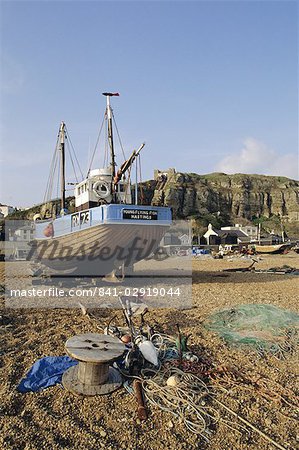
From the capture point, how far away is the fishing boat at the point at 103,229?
1359cm

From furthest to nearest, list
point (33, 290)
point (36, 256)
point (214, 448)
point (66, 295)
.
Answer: point (36, 256) → point (33, 290) → point (66, 295) → point (214, 448)

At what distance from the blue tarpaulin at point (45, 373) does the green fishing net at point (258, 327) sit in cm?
346

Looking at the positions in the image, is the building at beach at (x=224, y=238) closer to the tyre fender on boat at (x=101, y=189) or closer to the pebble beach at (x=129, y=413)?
the tyre fender on boat at (x=101, y=189)

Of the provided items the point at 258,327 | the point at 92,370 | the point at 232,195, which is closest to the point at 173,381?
the point at 92,370

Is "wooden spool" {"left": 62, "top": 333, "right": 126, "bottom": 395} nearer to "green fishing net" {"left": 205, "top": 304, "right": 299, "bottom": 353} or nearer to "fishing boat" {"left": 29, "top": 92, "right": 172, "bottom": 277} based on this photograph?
"green fishing net" {"left": 205, "top": 304, "right": 299, "bottom": 353}

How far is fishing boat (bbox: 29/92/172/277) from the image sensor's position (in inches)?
535

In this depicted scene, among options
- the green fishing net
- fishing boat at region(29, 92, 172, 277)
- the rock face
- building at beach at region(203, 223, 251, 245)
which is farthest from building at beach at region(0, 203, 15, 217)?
the green fishing net

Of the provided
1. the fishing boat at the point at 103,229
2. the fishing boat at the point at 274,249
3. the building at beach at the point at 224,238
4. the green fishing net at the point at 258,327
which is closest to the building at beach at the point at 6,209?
the building at beach at the point at 224,238

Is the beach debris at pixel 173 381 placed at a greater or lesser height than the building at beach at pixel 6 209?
lesser

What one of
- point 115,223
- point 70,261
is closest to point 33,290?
point 70,261

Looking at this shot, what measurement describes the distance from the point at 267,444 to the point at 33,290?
11048 mm

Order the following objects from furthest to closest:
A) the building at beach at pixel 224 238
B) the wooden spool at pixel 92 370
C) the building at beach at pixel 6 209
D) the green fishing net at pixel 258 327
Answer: the building at beach at pixel 6 209
the building at beach at pixel 224 238
the green fishing net at pixel 258 327
the wooden spool at pixel 92 370

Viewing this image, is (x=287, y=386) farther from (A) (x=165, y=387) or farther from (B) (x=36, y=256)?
(B) (x=36, y=256)

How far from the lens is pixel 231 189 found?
154125 mm
